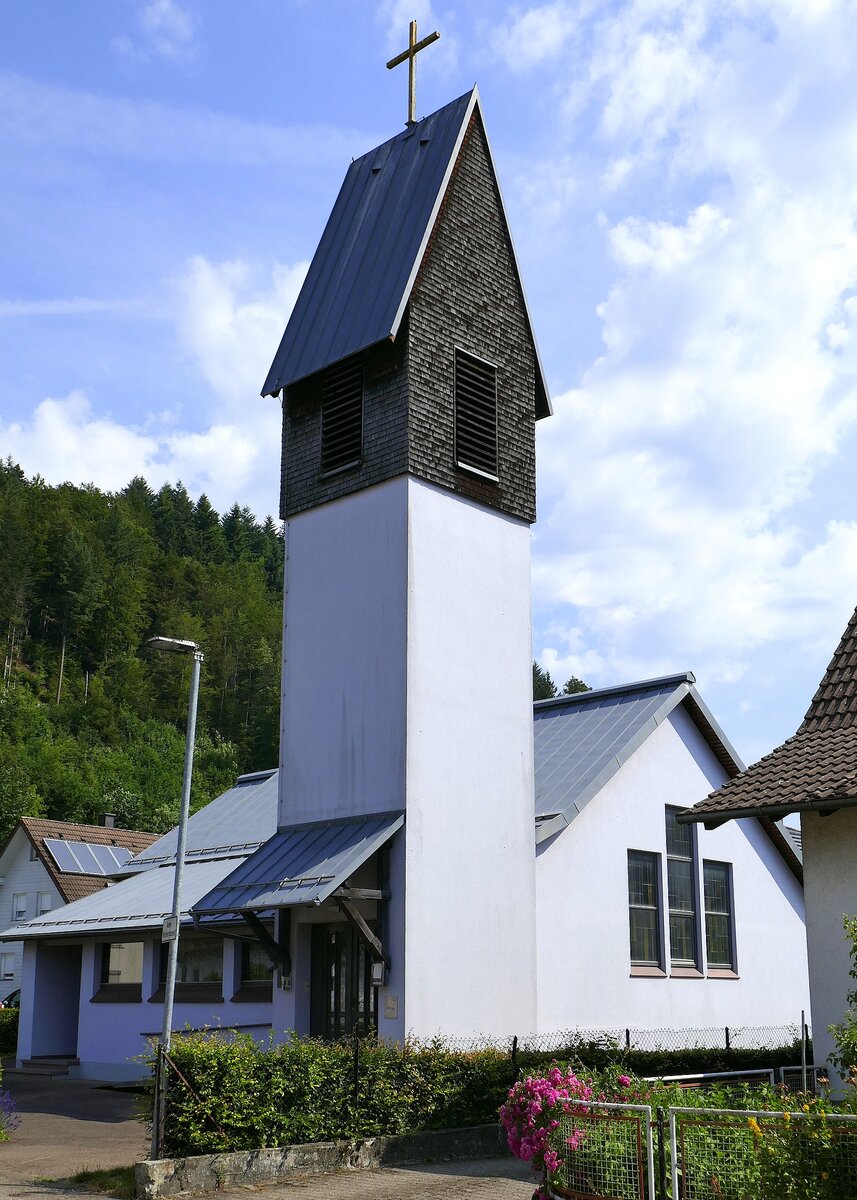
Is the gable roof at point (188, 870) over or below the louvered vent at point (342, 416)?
below

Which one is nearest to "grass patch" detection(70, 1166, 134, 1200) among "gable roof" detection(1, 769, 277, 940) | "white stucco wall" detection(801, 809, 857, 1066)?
"white stucco wall" detection(801, 809, 857, 1066)

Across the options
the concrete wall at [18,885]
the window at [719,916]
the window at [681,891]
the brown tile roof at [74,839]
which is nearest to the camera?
the window at [681,891]

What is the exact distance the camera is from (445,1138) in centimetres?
1600

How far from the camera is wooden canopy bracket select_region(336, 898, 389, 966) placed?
1786 centimetres

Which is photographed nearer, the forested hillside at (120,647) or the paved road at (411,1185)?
the paved road at (411,1185)

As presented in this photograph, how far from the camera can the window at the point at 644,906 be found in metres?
23.2

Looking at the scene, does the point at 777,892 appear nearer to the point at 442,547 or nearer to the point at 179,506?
the point at 442,547

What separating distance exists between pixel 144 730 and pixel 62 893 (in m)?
65.8

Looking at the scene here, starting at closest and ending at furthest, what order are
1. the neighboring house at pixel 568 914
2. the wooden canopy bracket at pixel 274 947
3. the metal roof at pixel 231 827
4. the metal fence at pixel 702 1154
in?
the metal fence at pixel 702 1154 < the wooden canopy bracket at pixel 274 947 < the neighboring house at pixel 568 914 < the metal roof at pixel 231 827

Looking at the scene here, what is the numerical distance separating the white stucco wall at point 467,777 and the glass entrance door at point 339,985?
1.26m

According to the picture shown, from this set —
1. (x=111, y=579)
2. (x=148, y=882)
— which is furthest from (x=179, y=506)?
(x=148, y=882)

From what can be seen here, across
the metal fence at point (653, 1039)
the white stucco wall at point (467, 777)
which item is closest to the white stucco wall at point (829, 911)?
the metal fence at point (653, 1039)

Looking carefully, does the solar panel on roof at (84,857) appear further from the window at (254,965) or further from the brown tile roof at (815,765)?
the brown tile roof at (815,765)

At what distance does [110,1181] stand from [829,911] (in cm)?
815
